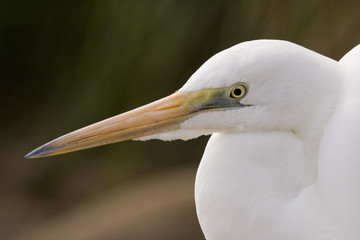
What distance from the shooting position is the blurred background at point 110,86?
2369 mm

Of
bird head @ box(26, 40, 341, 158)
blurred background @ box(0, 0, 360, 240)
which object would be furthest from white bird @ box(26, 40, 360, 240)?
blurred background @ box(0, 0, 360, 240)

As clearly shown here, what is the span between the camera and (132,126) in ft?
3.57

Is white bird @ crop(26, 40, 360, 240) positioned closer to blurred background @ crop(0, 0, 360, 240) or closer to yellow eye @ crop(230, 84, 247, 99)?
yellow eye @ crop(230, 84, 247, 99)

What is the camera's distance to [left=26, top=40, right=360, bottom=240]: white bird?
989 mm

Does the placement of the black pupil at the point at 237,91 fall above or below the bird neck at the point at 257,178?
above

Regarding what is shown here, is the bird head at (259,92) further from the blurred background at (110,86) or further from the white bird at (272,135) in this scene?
the blurred background at (110,86)

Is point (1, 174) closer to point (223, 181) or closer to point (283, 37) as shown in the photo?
point (283, 37)

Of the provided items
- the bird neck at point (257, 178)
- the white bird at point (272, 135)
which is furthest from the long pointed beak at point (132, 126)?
the bird neck at point (257, 178)

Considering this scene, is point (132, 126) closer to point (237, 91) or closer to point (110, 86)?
point (237, 91)

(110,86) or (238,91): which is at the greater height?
(238,91)

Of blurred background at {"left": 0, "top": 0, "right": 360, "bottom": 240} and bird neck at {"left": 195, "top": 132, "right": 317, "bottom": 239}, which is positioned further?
blurred background at {"left": 0, "top": 0, "right": 360, "bottom": 240}

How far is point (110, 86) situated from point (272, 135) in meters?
1.69

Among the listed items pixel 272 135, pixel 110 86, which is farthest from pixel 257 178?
pixel 110 86

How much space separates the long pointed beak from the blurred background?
1.27 metres
